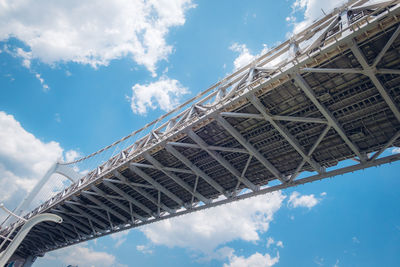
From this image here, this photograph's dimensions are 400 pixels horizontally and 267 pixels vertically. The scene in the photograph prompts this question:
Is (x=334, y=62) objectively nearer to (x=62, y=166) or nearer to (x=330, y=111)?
(x=330, y=111)

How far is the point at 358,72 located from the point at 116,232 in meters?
28.6

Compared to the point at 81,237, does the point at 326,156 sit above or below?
above

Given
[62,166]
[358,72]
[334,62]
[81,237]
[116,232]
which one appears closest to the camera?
[358,72]

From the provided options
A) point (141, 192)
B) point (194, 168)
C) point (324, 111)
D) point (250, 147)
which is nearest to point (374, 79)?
point (324, 111)

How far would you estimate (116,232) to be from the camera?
28594mm

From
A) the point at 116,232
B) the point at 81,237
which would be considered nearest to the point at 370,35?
the point at 116,232

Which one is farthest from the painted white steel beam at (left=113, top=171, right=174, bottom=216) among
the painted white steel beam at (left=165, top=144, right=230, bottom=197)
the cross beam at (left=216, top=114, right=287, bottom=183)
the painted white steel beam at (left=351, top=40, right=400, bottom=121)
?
the painted white steel beam at (left=351, top=40, right=400, bottom=121)

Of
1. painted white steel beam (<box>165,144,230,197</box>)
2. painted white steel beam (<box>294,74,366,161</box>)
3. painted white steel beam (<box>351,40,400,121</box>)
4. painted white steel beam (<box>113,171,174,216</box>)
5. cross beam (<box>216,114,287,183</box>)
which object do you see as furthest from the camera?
painted white steel beam (<box>113,171,174,216</box>)

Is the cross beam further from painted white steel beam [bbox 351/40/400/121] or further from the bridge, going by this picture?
painted white steel beam [bbox 351/40/400/121]

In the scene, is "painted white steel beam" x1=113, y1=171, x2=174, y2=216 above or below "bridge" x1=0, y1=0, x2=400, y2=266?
below

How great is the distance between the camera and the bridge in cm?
935

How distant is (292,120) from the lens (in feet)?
38.5

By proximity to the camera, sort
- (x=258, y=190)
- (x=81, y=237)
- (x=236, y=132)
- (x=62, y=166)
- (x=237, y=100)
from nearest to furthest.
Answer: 1. (x=237, y=100)
2. (x=236, y=132)
3. (x=258, y=190)
4. (x=81, y=237)
5. (x=62, y=166)

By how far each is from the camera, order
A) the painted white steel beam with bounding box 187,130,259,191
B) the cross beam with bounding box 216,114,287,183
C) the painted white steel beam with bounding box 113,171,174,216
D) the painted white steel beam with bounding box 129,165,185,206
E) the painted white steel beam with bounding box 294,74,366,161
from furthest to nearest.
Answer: the painted white steel beam with bounding box 113,171,174,216
the painted white steel beam with bounding box 129,165,185,206
the painted white steel beam with bounding box 187,130,259,191
the cross beam with bounding box 216,114,287,183
the painted white steel beam with bounding box 294,74,366,161
